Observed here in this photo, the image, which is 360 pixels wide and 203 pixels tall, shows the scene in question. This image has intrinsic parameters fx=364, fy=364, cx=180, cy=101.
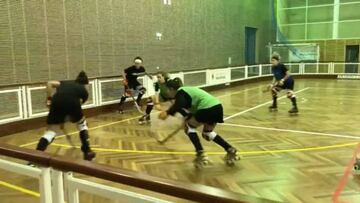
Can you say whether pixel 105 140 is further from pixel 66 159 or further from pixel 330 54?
pixel 330 54

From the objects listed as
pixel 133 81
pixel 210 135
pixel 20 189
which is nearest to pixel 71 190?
pixel 20 189

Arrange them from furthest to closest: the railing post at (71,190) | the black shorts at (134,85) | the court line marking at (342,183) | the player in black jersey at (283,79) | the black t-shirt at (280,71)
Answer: the black shorts at (134,85)
the black t-shirt at (280,71)
the player in black jersey at (283,79)
the court line marking at (342,183)
the railing post at (71,190)

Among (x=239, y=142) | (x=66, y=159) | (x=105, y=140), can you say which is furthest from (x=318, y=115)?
(x=66, y=159)

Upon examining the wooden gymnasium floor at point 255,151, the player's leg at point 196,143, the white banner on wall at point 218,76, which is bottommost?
the wooden gymnasium floor at point 255,151

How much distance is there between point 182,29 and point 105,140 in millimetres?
7886

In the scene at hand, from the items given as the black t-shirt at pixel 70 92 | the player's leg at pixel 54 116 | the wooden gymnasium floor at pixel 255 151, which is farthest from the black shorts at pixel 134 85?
the player's leg at pixel 54 116

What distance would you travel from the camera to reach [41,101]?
25.0 feet

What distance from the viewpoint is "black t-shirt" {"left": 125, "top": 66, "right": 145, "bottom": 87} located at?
28.1 feet

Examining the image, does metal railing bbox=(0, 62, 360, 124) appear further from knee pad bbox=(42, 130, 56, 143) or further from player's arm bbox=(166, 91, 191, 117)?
player's arm bbox=(166, 91, 191, 117)

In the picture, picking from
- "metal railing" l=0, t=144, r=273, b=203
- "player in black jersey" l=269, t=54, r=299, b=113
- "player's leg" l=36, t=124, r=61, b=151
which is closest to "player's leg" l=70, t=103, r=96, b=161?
"player's leg" l=36, t=124, r=61, b=151

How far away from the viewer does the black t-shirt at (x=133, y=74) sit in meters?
8.57

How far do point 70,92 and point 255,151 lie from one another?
8.71 feet

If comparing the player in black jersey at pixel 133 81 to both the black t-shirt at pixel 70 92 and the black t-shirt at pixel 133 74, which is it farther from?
the black t-shirt at pixel 70 92

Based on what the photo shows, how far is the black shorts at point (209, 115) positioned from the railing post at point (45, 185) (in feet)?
9.44
